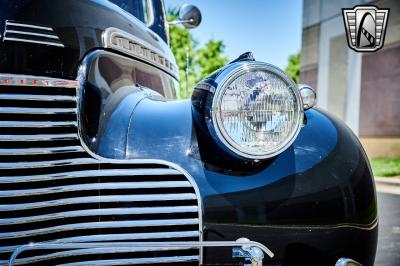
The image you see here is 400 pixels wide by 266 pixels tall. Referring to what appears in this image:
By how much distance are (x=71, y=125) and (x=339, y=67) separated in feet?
60.9

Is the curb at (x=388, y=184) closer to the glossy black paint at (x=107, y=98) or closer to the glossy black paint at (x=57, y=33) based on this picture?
the glossy black paint at (x=107, y=98)

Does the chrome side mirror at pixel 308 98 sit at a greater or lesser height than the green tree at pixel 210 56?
lesser

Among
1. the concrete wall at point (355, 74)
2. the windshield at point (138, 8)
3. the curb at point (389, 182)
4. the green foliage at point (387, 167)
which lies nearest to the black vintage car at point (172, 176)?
the windshield at point (138, 8)

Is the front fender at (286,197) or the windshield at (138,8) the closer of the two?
the front fender at (286,197)

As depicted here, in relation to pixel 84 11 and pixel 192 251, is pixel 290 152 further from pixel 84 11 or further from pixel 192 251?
pixel 84 11

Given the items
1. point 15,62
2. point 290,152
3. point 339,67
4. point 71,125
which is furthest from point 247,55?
point 339,67

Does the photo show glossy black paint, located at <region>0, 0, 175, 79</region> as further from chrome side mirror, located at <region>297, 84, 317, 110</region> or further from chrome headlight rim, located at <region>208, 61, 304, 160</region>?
chrome side mirror, located at <region>297, 84, 317, 110</region>

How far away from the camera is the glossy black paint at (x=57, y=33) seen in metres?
1.56

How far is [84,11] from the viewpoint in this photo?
1837 mm

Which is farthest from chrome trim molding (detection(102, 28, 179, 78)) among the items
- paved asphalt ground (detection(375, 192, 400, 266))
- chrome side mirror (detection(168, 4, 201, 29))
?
paved asphalt ground (detection(375, 192, 400, 266))

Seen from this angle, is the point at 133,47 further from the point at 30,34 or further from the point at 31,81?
the point at 31,81

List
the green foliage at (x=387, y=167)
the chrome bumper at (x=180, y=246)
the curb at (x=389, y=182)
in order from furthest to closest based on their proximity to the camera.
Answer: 1. the green foliage at (x=387, y=167)
2. the curb at (x=389, y=182)
3. the chrome bumper at (x=180, y=246)

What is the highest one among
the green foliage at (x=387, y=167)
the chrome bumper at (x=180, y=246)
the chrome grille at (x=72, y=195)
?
the chrome grille at (x=72, y=195)

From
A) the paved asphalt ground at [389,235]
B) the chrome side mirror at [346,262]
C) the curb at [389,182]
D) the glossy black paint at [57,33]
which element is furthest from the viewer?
the curb at [389,182]
